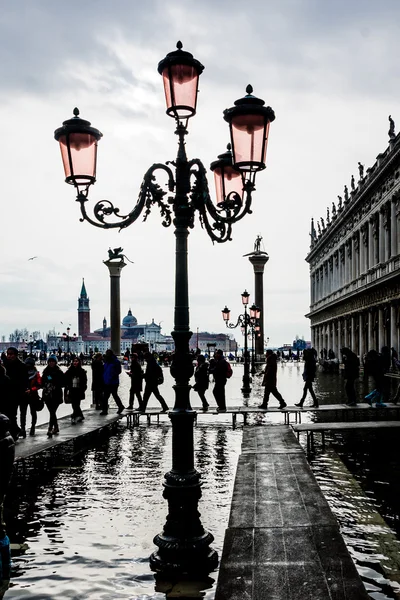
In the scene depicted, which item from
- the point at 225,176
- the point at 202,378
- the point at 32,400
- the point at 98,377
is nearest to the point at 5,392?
the point at 32,400

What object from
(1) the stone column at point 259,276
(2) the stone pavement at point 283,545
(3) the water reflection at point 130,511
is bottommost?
(3) the water reflection at point 130,511

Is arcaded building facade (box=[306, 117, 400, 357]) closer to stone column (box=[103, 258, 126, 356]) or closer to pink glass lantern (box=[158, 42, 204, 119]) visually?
stone column (box=[103, 258, 126, 356])

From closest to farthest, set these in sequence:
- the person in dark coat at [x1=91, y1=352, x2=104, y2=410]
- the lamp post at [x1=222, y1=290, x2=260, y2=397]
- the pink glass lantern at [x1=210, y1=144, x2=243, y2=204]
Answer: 1. the pink glass lantern at [x1=210, y1=144, x2=243, y2=204]
2. the person in dark coat at [x1=91, y1=352, x2=104, y2=410]
3. the lamp post at [x1=222, y1=290, x2=260, y2=397]

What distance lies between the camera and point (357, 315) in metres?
49.3

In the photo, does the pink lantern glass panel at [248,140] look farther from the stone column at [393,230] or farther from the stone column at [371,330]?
the stone column at [371,330]

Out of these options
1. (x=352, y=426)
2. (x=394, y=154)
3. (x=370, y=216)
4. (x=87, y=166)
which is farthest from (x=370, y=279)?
(x=87, y=166)

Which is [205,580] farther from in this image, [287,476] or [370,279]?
[370,279]

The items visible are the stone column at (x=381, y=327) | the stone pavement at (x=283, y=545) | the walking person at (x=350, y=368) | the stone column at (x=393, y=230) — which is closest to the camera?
the stone pavement at (x=283, y=545)

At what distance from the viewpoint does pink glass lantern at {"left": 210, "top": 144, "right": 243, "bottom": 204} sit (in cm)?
739

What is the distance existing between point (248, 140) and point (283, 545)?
332cm

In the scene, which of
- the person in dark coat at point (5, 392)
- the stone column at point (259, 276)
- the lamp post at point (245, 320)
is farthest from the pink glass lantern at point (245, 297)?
the stone column at point (259, 276)

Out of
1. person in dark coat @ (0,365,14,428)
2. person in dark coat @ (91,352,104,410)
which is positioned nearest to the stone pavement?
person in dark coat @ (0,365,14,428)

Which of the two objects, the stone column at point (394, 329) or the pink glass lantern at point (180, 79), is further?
the stone column at point (394, 329)

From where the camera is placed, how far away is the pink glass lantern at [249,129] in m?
6.04
